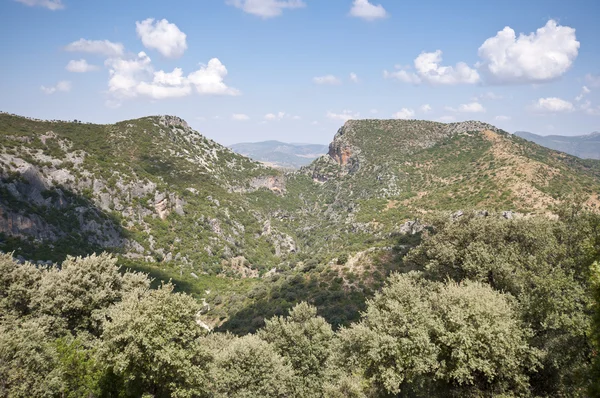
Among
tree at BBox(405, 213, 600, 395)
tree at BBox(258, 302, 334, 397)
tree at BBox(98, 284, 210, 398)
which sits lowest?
tree at BBox(258, 302, 334, 397)

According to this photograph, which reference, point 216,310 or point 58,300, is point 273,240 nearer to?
point 216,310

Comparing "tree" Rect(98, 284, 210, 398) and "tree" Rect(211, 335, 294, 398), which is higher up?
"tree" Rect(98, 284, 210, 398)

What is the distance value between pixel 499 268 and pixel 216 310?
49763 millimetres

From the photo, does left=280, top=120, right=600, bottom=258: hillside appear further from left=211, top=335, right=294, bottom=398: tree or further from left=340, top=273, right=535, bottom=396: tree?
left=211, top=335, right=294, bottom=398: tree

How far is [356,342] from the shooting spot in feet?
74.1

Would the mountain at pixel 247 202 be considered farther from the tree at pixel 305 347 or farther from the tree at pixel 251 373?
the tree at pixel 251 373

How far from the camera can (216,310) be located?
59.8 m

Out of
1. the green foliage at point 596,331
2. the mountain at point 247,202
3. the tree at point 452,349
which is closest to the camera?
the green foliage at point 596,331

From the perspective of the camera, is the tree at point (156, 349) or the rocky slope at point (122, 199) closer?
the tree at point (156, 349)

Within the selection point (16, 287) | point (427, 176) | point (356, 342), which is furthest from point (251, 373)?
point (427, 176)

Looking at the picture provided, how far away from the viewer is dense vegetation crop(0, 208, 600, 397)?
1716 centimetres

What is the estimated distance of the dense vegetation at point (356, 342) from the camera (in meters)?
17.2

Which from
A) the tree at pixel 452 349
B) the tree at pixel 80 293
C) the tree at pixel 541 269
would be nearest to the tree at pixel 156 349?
the tree at pixel 80 293

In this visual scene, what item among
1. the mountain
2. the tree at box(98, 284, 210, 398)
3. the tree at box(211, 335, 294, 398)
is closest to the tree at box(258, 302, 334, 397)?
the tree at box(211, 335, 294, 398)
